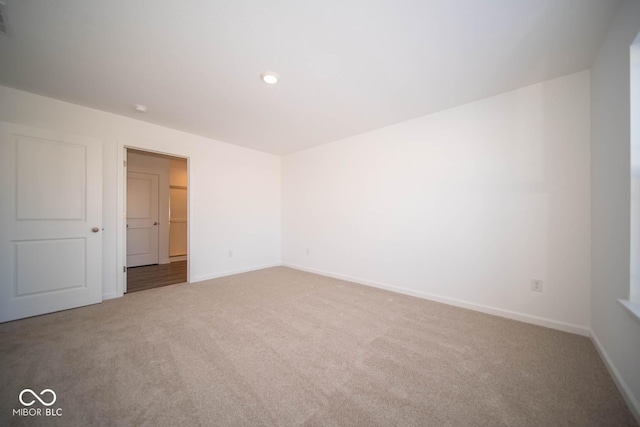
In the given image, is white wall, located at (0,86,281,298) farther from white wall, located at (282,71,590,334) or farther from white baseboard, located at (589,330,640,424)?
white baseboard, located at (589,330,640,424)

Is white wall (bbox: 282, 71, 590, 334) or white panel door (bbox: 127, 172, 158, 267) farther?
white panel door (bbox: 127, 172, 158, 267)

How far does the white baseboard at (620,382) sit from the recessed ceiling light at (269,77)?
338 cm

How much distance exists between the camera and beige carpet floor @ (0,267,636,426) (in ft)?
4.10

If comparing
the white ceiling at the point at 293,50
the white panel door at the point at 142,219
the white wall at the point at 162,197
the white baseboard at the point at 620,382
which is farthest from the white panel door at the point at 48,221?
the white baseboard at the point at 620,382

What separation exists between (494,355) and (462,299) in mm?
1027

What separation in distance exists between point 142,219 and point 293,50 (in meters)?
5.39

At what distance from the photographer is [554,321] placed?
7.19ft

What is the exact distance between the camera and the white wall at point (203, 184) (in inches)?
107

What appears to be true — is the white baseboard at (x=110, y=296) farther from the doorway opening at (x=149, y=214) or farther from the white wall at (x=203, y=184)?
the doorway opening at (x=149, y=214)

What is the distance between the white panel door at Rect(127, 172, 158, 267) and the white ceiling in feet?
8.92

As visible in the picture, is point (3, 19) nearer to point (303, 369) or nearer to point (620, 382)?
point (303, 369)

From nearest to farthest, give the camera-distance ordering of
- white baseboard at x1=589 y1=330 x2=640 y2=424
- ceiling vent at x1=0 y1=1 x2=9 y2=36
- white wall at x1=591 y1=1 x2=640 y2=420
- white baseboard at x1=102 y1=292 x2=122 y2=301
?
white baseboard at x1=589 y1=330 x2=640 y2=424, white wall at x1=591 y1=1 x2=640 y2=420, ceiling vent at x1=0 y1=1 x2=9 y2=36, white baseboard at x1=102 y1=292 x2=122 y2=301

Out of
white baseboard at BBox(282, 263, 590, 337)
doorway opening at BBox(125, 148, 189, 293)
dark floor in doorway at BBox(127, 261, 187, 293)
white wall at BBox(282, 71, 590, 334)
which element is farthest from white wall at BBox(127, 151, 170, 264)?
white baseboard at BBox(282, 263, 590, 337)

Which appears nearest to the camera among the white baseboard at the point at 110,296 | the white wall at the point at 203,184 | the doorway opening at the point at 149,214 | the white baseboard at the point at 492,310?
the white baseboard at the point at 492,310
